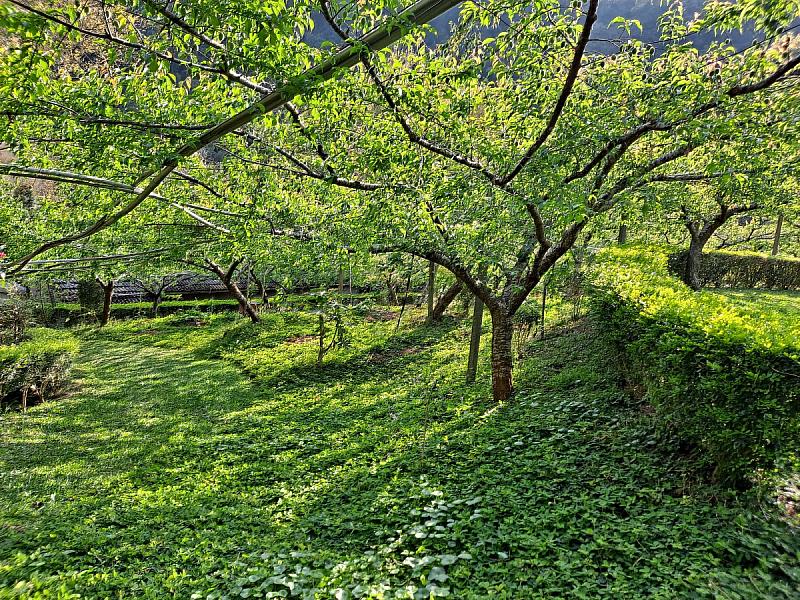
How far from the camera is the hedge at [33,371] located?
354 inches

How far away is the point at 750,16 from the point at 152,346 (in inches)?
669

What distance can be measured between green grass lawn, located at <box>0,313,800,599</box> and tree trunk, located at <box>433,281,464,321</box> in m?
4.28

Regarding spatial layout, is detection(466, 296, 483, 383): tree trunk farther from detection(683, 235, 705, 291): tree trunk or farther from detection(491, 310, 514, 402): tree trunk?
detection(683, 235, 705, 291): tree trunk

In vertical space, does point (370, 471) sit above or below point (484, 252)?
below

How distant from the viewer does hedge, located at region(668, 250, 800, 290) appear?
16672 millimetres

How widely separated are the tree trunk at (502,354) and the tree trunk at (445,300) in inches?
239

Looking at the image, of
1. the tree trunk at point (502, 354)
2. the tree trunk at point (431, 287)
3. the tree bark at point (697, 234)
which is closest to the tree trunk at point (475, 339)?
the tree trunk at point (502, 354)

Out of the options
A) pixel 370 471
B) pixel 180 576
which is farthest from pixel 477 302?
pixel 180 576

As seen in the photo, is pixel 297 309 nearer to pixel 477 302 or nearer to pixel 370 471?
pixel 477 302

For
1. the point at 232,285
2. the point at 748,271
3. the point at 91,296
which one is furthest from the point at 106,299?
the point at 748,271

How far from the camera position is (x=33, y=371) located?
9508 mm

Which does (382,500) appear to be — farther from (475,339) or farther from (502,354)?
(475,339)

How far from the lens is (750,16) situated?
359cm

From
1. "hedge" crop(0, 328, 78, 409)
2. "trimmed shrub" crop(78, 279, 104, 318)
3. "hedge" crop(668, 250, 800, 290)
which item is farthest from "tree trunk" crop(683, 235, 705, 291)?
"trimmed shrub" crop(78, 279, 104, 318)
